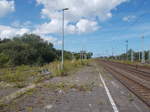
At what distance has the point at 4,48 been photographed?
7306 centimetres

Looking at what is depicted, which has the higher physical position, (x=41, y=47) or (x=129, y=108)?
A: (x=41, y=47)

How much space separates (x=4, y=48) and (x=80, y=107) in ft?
236

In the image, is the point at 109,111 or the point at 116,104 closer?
the point at 109,111

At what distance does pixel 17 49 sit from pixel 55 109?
6928 centimetres

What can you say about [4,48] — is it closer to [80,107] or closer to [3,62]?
[3,62]

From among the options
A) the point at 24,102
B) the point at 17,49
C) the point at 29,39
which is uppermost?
the point at 29,39

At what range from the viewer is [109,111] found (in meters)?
6.31

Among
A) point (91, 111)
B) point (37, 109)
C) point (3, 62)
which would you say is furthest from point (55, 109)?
point (3, 62)

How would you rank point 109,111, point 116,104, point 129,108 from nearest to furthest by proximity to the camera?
point 109,111 < point 129,108 < point 116,104

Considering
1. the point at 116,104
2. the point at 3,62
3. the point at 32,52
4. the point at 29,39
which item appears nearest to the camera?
the point at 116,104

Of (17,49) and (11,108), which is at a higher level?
(17,49)

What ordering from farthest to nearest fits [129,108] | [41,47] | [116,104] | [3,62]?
1. [41,47]
2. [3,62]
3. [116,104]
4. [129,108]

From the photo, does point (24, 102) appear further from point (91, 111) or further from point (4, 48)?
point (4, 48)

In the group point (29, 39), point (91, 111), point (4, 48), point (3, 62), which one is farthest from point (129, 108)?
point (29, 39)
